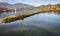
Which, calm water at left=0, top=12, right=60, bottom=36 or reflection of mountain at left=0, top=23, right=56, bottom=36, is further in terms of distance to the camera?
calm water at left=0, top=12, right=60, bottom=36

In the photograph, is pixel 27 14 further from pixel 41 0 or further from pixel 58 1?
pixel 58 1

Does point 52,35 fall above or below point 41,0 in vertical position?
below

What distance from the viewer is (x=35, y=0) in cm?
604

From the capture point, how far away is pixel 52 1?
6.30 m

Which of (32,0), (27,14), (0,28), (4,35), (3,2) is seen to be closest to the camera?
(4,35)

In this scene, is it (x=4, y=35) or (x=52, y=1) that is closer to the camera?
(x=4, y=35)

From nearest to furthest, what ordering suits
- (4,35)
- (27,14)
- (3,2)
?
(4,35), (3,2), (27,14)

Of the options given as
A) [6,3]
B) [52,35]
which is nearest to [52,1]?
[6,3]

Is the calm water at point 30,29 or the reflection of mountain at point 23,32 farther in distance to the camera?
the calm water at point 30,29

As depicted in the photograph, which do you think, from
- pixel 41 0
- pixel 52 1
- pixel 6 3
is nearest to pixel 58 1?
pixel 52 1

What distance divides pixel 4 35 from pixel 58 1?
357cm

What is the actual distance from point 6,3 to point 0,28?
4.74 ft

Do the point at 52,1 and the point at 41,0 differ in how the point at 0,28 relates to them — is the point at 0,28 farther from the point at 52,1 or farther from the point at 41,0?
the point at 52,1

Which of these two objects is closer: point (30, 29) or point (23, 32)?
point (23, 32)
